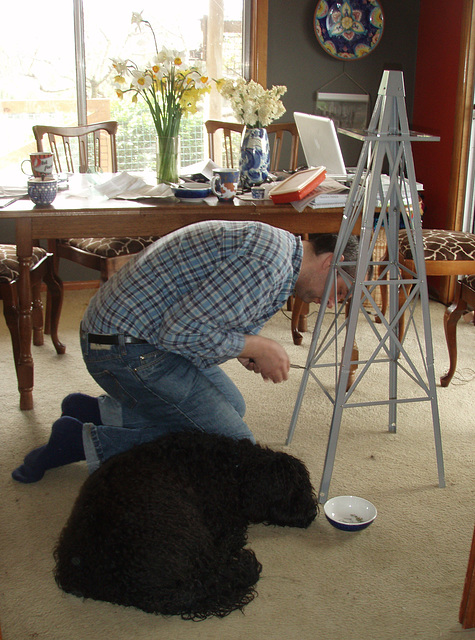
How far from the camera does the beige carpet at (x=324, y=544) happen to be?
149cm

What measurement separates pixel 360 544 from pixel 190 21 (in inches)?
127

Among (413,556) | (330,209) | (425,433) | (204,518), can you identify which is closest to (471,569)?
(413,556)

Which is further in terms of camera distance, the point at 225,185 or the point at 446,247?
the point at 446,247

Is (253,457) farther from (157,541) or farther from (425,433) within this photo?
(425,433)

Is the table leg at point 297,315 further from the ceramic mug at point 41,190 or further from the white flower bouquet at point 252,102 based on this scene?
the ceramic mug at point 41,190

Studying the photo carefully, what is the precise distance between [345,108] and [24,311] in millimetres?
2523

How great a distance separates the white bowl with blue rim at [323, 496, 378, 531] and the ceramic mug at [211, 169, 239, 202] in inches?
49.9

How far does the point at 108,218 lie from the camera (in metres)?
2.39

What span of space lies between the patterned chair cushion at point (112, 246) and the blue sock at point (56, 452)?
101 centimetres

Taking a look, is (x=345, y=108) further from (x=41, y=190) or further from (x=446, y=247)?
(x=41, y=190)

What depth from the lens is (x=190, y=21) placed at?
12.5ft

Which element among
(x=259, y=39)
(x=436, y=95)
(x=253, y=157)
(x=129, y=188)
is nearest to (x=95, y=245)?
(x=129, y=188)

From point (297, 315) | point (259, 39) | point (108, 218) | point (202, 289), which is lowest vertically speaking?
point (297, 315)

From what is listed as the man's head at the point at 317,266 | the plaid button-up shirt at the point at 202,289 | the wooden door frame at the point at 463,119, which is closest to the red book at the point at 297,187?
the man's head at the point at 317,266
